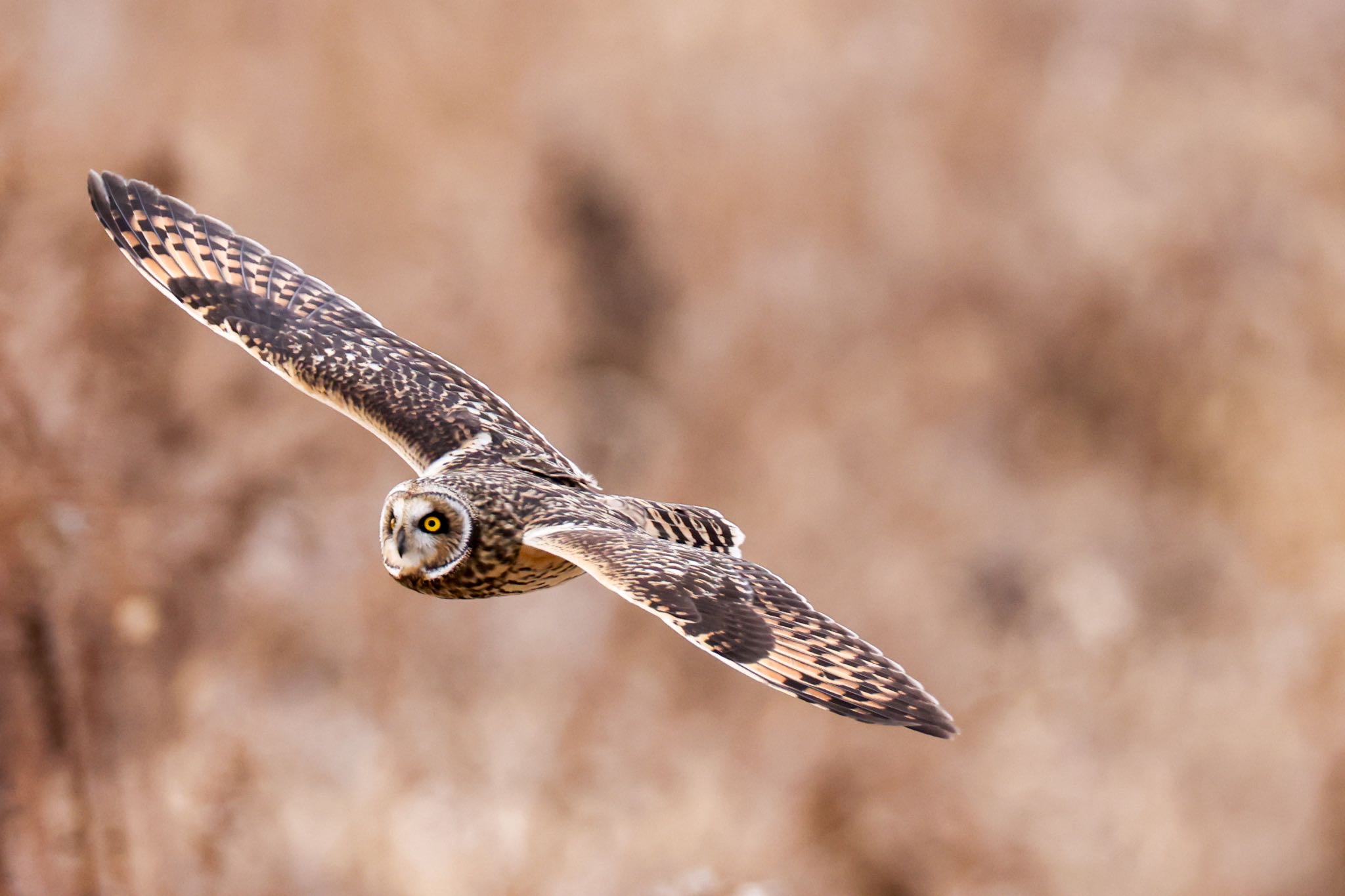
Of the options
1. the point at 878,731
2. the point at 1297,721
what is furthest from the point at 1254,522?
the point at 878,731

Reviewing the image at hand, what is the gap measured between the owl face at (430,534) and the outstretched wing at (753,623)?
163mm

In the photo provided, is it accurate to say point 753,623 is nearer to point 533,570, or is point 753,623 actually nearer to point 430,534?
point 533,570

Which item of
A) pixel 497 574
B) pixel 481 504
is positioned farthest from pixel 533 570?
pixel 481 504

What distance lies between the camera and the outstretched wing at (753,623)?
2627 millimetres

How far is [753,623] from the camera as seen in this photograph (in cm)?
280

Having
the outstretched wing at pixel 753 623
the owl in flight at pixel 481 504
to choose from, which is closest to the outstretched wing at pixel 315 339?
the owl in flight at pixel 481 504

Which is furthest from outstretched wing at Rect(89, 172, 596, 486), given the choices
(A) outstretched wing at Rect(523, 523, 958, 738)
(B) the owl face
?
(A) outstretched wing at Rect(523, 523, 958, 738)

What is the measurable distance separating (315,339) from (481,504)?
94cm

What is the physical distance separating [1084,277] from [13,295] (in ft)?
21.5

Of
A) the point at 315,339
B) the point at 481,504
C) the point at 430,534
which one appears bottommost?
the point at 430,534

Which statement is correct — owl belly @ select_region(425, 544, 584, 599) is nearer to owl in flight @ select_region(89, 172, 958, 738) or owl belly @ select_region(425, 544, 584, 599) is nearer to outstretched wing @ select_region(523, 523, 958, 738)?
owl in flight @ select_region(89, 172, 958, 738)

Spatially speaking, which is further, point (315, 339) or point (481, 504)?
point (315, 339)

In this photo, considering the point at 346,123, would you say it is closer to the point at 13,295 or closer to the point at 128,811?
the point at 13,295

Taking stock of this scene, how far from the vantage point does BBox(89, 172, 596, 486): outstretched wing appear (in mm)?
3598
